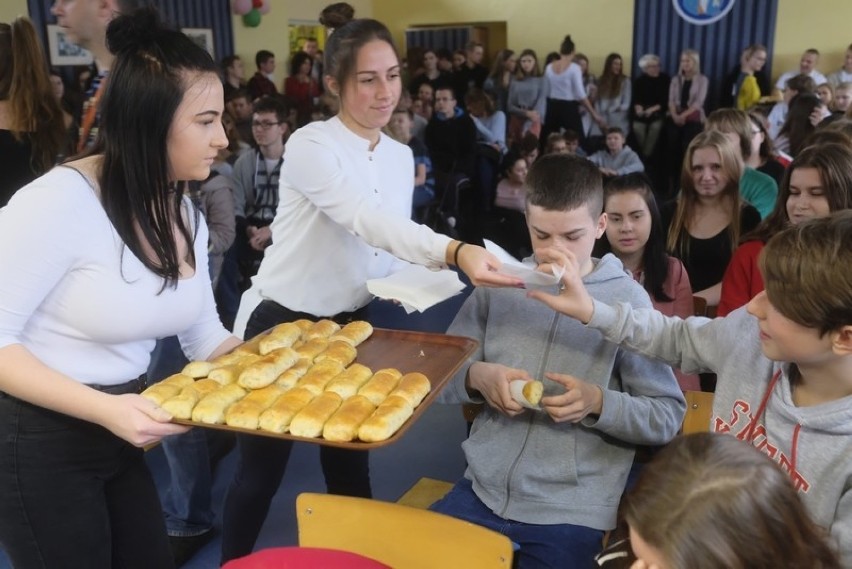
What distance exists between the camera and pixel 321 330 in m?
2.03

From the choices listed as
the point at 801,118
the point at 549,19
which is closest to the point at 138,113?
the point at 801,118

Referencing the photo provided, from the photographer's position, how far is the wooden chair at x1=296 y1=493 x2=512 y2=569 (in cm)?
146

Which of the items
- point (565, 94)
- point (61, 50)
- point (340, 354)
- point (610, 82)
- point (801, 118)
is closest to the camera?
point (340, 354)

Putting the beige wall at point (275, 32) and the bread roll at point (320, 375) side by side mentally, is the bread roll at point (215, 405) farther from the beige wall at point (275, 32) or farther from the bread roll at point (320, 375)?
the beige wall at point (275, 32)

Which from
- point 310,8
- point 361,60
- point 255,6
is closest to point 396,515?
point 361,60

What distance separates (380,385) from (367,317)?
2.52 ft

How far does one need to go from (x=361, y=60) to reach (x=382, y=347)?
2.59ft

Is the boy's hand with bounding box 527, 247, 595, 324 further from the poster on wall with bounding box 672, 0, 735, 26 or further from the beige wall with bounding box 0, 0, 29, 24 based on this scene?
the poster on wall with bounding box 672, 0, 735, 26

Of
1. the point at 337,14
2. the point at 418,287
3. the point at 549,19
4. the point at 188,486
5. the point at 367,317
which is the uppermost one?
the point at 549,19

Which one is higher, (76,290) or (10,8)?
(10,8)

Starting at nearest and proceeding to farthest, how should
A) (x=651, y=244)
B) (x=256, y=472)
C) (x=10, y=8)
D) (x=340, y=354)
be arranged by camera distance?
(x=340, y=354)
(x=256, y=472)
(x=651, y=244)
(x=10, y=8)

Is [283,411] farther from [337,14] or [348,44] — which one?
[337,14]

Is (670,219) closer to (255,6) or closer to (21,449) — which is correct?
(21,449)

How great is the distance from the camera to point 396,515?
5.04 feet
